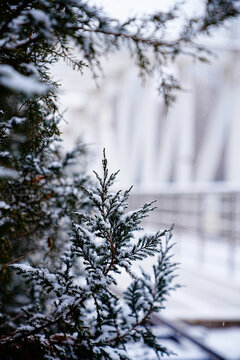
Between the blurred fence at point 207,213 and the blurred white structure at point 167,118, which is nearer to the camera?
the blurred fence at point 207,213

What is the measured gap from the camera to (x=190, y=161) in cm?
769

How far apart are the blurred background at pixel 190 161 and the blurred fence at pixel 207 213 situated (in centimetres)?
1

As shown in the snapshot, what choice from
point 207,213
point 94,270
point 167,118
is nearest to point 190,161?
point 167,118

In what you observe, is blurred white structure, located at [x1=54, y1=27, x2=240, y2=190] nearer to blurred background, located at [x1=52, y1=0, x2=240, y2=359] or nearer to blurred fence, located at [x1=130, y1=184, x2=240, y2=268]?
blurred background, located at [x1=52, y1=0, x2=240, y2=359]

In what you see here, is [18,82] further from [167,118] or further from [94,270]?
[167,118]

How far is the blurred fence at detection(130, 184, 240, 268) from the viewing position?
4.51 m

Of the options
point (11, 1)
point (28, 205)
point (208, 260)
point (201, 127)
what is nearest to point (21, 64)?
point (11, 1)

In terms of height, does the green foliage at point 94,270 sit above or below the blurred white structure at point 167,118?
below

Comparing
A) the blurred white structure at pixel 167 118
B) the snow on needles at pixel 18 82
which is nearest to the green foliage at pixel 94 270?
the snow on needles at pixel 18 82

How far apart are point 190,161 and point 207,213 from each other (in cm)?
257

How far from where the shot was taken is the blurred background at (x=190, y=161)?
2.10m

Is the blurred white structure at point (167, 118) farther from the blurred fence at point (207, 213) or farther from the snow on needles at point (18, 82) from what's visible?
the snow on needles at point (18, 82)

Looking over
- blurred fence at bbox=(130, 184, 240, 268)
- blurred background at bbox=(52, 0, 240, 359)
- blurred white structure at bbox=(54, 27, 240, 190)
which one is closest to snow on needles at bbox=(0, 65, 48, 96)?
blurred background at bbox=(52, 0, 240, 359)

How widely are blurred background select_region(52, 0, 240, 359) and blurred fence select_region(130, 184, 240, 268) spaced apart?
14 mm
